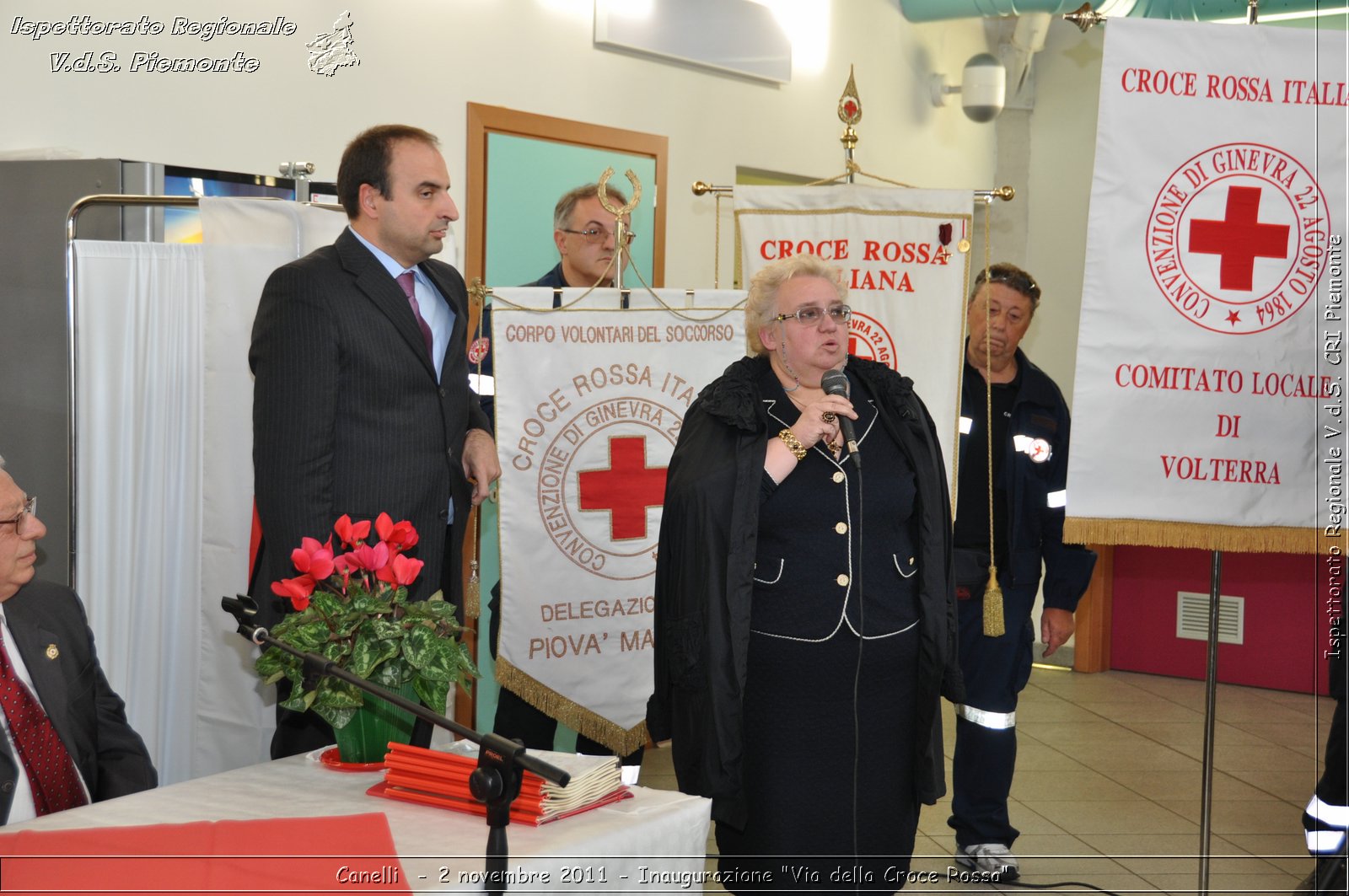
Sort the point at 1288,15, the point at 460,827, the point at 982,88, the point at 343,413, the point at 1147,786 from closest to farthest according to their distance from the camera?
1. the point at 460,827
2. the point at 343,413
3. the point at 1147,786
4. the point at 1288,15
5. the point at 982,88

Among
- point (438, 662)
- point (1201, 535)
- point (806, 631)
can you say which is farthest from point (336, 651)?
point (1201, 535)

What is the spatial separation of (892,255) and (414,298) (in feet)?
5.07

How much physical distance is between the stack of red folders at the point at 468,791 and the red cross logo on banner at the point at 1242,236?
5.52 ft

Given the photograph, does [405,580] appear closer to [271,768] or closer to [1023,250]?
→ [271,768]

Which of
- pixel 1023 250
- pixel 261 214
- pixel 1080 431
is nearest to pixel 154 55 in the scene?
pixel 261 214

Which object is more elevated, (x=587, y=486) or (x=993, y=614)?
(x=587, y=486)

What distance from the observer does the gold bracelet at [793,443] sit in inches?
94.3

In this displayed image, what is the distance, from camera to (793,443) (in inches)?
94.5

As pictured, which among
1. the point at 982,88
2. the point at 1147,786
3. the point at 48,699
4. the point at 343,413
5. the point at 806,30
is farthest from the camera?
the point at 982,88

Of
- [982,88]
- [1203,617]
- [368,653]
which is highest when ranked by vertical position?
[982,88]

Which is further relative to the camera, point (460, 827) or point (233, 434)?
point (233, 434)

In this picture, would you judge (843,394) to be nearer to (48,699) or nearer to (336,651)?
(336,651)

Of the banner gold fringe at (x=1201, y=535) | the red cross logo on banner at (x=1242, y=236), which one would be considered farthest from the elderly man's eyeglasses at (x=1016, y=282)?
the banner gold fringe at (x=1201, y=535)

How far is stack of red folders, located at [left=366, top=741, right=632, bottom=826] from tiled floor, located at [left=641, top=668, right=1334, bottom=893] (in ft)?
5.37
